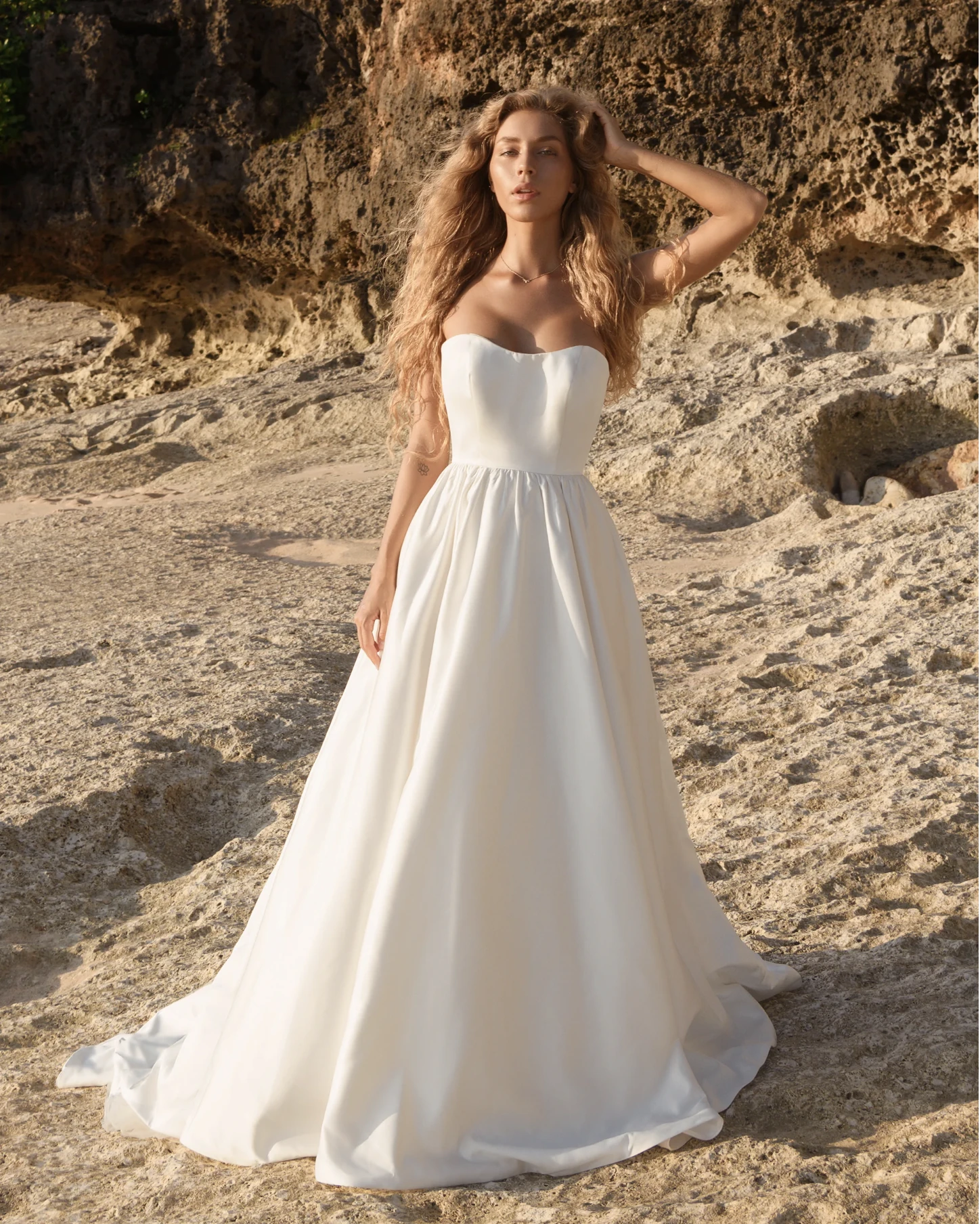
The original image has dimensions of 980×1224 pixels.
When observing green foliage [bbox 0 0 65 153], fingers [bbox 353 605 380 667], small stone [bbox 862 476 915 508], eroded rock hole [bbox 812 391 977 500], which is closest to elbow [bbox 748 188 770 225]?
fingers [bbox 353 605 380 667]

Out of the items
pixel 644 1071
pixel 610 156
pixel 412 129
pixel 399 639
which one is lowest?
pixel 644 1071

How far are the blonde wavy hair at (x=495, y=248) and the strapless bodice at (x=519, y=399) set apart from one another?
13 centimetres

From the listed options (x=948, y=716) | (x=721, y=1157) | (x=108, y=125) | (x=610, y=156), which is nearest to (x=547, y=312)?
(x=610, y=156)

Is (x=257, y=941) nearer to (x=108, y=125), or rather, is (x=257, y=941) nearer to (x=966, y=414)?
(x=966, y=414)

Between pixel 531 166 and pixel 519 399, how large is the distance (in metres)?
0.50

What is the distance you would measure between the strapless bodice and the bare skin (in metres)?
0.06

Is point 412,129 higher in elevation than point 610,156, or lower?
higher

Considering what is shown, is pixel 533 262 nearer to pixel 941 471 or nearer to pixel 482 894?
pixel 482 894

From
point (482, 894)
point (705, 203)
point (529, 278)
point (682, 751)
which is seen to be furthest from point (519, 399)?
point (682, 751)

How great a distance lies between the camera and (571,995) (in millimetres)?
2145

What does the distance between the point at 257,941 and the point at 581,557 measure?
97cm

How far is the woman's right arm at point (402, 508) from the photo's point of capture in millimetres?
2400

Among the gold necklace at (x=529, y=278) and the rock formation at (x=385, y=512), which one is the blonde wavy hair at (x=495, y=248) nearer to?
the gold necklace at (x=529, y=278)

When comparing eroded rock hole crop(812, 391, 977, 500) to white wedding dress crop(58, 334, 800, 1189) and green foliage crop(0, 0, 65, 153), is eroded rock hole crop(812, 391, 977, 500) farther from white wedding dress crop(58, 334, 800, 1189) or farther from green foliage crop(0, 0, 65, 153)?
green foliage crop(0, 0, 65, 153)
